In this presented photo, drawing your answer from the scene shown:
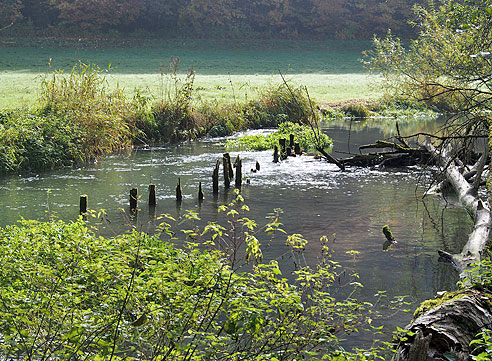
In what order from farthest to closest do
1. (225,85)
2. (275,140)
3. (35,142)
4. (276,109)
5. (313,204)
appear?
(225,85) < (276,109) < (275,140) < (35,142) < (313,204)

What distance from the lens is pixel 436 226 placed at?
1445 cm

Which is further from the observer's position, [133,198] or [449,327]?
[133,198]

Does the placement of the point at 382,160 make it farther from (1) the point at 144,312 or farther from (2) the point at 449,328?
(1) the point at 144,312

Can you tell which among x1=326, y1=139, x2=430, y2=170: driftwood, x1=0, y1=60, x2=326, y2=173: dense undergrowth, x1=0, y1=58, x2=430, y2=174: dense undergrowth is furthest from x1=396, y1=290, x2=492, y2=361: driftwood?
x1=326, y1=139, x2=430, y2=170: driftwood

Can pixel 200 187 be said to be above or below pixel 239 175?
below

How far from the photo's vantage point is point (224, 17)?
6569cm

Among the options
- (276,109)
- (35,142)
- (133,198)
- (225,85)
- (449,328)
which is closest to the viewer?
(449,328)

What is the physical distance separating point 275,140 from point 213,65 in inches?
1084

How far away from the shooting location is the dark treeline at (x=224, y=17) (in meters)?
59.2

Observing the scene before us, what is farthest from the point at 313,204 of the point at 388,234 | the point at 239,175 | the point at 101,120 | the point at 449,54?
the point at 449,54

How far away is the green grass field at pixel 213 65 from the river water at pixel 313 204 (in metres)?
9.77

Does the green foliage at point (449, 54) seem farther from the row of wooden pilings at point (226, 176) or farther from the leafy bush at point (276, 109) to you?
the row of wooden pilings at point (226, 176)

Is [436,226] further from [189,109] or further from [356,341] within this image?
[189,109]

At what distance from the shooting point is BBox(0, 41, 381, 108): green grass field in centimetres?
3669
